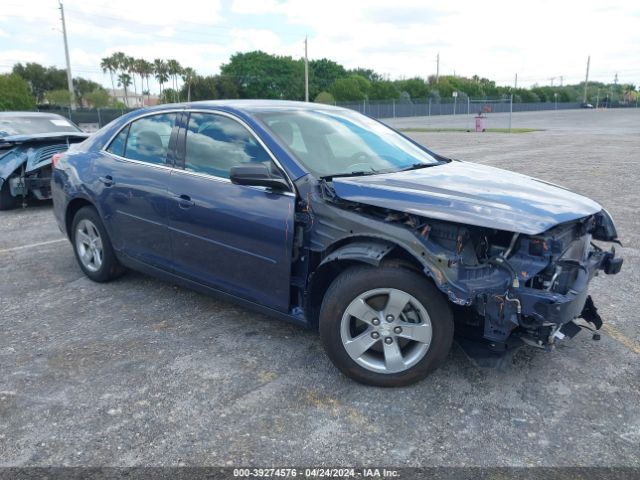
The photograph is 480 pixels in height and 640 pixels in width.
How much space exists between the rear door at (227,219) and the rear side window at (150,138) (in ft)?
0.76

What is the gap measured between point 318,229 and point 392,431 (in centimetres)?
122

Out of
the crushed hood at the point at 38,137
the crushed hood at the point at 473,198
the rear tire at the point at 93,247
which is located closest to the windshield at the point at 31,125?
the crushed hood at the point at 38,137

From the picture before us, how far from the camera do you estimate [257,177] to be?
3432mm

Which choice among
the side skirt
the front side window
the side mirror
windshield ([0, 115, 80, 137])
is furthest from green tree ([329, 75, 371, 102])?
the side mirror

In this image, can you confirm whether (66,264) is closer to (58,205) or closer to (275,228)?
(58,205)

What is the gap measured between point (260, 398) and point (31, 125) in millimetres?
8324

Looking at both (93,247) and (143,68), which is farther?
(143,68)

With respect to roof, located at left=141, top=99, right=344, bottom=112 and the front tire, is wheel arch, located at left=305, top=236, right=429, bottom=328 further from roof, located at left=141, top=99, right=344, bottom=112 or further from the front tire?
roof, located at left=141, top=99, right=344, bottom=112

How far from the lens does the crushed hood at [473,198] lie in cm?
292

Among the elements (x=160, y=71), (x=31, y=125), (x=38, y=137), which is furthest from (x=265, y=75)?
(x=38, y=137)

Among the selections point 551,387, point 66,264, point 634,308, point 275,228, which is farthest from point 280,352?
point 66,264

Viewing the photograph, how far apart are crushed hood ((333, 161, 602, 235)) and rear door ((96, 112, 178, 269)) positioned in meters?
1.58

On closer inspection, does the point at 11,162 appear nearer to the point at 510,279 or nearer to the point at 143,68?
the point at 510,279

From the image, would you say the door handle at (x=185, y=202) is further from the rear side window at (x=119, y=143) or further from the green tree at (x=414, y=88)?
the green tree at (x=414, y=88)
